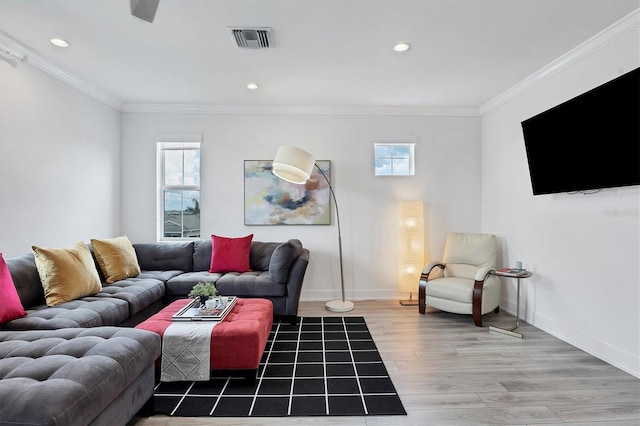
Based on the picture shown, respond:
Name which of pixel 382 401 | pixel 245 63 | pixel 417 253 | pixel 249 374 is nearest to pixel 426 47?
pixel 245 63

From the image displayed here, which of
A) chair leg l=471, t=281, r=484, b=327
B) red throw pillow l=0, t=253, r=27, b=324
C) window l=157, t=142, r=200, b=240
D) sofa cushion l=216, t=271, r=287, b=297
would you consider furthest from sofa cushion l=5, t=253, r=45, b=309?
chair leg l=471, t=281, r=484, b=327

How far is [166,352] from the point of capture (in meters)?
2.33

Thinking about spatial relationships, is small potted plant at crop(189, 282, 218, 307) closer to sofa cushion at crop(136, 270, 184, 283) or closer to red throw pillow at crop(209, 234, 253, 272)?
sofa cushion at crop(136, 270, 184, 283)

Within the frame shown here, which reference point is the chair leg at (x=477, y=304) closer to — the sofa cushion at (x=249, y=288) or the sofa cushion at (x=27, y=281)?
the sofa cushion at (x=249, y=288)

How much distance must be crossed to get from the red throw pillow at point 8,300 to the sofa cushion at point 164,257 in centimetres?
174

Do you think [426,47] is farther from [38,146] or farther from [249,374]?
[38,146]

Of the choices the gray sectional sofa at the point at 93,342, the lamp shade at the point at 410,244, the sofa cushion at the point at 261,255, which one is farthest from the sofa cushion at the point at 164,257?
the lamp shade at the point at 410,244

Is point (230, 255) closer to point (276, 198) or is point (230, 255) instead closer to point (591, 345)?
point (276, 198)

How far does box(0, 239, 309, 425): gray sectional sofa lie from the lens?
133 cm

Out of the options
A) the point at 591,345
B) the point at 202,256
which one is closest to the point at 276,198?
the point at 202,256

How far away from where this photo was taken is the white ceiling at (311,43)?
95.1 inches

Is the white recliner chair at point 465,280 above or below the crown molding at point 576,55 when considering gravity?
below

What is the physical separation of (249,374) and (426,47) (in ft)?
10.2

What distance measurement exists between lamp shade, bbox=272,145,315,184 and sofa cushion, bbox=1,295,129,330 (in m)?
2.00
